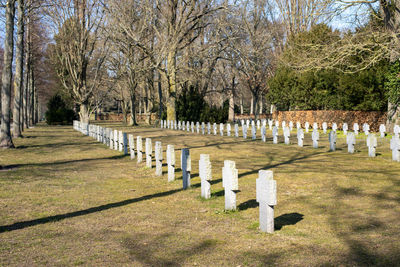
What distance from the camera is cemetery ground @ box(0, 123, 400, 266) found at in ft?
15.5

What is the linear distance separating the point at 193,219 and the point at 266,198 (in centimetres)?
151

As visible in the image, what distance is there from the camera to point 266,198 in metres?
5.44

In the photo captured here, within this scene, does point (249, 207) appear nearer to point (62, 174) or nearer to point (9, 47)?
point (62, 174)

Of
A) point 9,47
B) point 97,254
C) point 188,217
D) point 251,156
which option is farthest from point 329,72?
point 97,254

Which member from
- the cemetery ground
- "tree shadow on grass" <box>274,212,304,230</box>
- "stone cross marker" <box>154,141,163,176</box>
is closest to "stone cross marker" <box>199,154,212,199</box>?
the cemetery ground

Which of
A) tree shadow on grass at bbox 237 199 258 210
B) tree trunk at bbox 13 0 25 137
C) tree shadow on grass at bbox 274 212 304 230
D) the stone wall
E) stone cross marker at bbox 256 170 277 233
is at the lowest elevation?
tree shadow on grass at bbox 274 212 304 230

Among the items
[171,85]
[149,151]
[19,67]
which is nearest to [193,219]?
[149,151]

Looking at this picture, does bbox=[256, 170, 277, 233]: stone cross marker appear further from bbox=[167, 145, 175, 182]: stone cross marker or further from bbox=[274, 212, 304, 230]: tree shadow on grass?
bbox=[167, 145, 175, 182]: stone cross marker

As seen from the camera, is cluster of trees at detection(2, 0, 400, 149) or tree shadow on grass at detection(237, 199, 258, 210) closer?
tree shadow on grass at detection(237, 199, 258, 210)

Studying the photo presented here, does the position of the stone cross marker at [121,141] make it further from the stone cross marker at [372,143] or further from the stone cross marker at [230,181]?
the stone cross marker at [230,181]

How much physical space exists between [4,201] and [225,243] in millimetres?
4986

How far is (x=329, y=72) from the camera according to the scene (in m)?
32.1

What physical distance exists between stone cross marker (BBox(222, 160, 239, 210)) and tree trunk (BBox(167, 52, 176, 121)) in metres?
31.3

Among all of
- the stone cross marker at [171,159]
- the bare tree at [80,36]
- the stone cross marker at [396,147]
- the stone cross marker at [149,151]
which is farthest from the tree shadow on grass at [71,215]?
the bare tree at [80,36]
